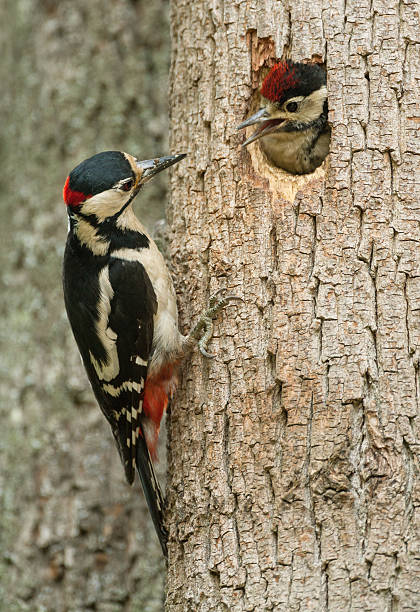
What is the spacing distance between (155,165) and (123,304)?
61 cm

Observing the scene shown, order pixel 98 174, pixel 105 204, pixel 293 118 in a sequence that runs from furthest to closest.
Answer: pixel 293 118
pixel 105 204
pixel 98 174

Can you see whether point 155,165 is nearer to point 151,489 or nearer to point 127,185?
point 127,185

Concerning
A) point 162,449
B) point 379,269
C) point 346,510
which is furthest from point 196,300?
point 162,449

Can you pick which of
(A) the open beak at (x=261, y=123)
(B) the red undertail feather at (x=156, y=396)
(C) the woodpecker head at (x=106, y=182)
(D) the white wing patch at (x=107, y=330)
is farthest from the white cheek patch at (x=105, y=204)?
(B) the red undertail feather at (x=156, y=396)

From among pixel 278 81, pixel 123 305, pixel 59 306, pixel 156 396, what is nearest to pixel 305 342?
pixel 156 396

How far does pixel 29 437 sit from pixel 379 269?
2.86 metres

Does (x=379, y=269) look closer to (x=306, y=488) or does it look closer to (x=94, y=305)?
(x=306, y=488)

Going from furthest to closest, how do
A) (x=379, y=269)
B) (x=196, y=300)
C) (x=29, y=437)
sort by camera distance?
(x=29, y=437), (x=196, y=300), (x=379, y=269)

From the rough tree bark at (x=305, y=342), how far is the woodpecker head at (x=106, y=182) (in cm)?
28

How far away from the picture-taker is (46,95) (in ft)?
17.5

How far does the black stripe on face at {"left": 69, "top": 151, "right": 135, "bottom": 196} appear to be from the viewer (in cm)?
330

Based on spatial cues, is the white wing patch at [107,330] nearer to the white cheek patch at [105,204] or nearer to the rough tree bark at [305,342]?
the white cheek patch at [105,204]

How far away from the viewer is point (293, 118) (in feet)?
11.6

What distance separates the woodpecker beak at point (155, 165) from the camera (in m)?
3.30
